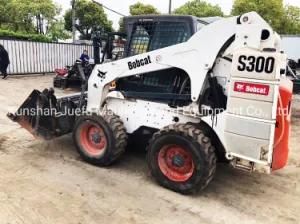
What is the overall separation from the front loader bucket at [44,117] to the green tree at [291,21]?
35860 mm

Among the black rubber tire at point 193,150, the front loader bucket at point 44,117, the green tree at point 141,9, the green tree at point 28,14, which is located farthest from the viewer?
the green tree at point 141,9

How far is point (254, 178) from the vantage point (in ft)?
17.2

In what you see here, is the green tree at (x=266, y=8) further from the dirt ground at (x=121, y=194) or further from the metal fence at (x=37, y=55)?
the dirt ground at (x=121, y=194)

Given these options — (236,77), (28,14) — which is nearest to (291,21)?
(28,14)

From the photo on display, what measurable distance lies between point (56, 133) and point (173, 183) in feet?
7.55

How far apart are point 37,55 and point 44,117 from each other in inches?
482

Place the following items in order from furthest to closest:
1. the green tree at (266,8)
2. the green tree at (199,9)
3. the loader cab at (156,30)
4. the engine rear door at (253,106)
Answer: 1. the green tree at (199,9)
2. the green tree at (266,8)
3. the loader cab at (156,30)
4. the engine rear door at (253,106)

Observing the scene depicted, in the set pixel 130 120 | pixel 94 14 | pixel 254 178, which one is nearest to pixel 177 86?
pixel 130 120

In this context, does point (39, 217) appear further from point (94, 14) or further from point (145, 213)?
point (94, 14)

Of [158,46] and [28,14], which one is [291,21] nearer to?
[28,14]

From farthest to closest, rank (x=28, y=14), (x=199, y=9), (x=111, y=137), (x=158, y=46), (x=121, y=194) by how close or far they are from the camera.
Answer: (x=199, y=9) → (x=28, y=14) → (x=111, y=137) → (x=158, y=46) → (x=121, y=194)

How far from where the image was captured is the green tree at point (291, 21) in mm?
37156

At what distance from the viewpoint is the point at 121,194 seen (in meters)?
4.53

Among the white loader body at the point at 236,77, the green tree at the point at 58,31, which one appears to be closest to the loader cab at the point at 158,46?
the white loader body at the point at 236,77
